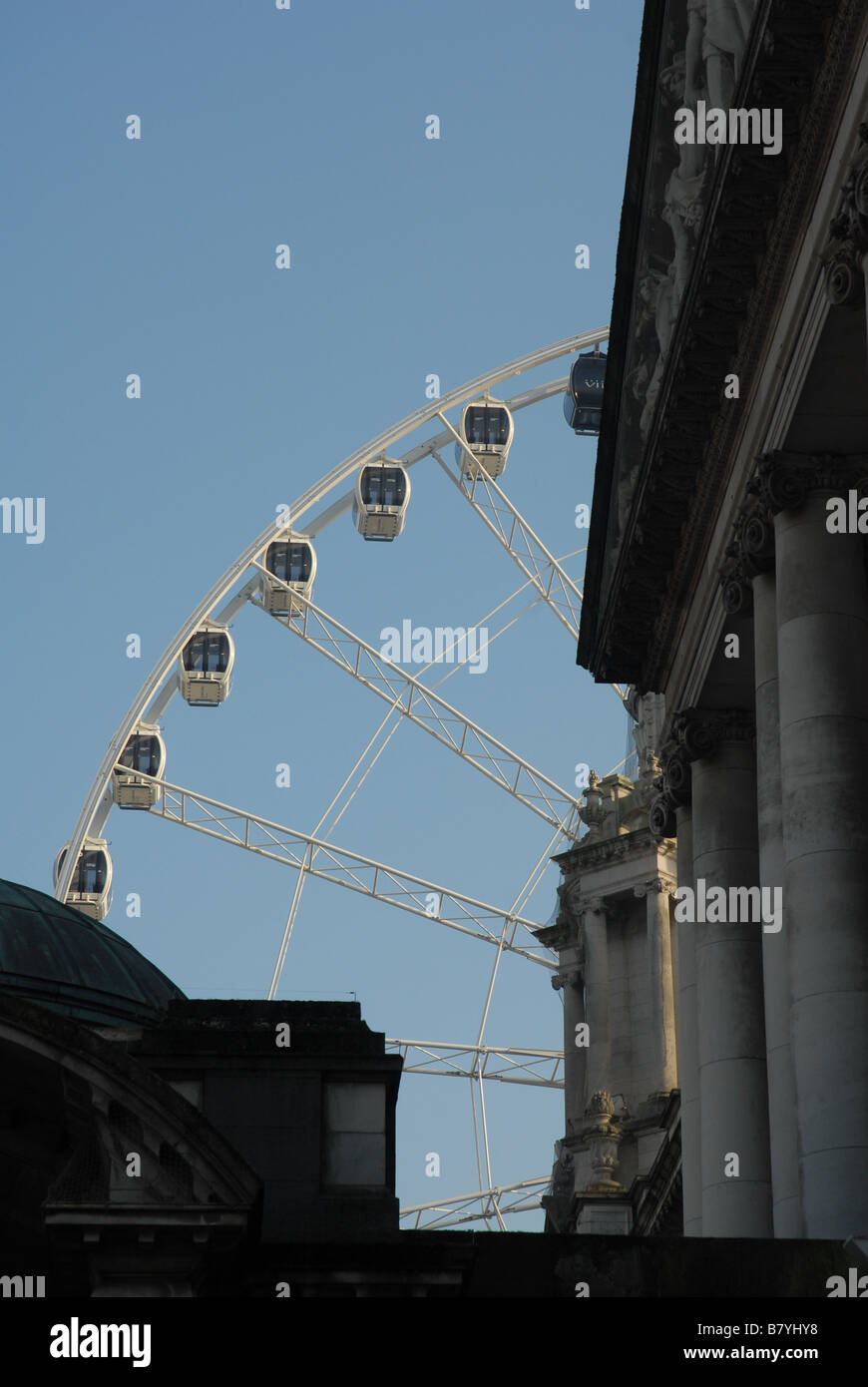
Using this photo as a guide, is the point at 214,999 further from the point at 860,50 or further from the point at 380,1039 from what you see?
the point at 860,50

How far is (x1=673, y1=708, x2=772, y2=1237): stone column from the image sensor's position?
3422 cm

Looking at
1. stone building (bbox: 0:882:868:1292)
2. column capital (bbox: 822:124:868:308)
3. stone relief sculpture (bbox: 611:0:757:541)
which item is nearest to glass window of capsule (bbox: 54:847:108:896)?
stone relief sculpture (bbox: 611:0:757:541)

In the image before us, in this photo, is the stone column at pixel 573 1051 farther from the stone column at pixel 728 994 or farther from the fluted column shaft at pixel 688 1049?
the stone column at pixel 728 994

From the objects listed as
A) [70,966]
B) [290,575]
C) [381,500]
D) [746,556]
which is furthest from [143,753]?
[746,556]

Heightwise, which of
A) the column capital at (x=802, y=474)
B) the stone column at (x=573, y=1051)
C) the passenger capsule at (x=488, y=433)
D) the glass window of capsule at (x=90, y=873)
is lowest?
the stone column at (x=573, y=1051)

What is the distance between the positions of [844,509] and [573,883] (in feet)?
122

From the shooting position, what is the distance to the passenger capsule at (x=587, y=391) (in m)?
80.8

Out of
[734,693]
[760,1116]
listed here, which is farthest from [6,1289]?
[734,693]

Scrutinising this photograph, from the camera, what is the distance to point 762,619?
3294cm

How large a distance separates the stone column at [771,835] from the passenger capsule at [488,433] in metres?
51.0

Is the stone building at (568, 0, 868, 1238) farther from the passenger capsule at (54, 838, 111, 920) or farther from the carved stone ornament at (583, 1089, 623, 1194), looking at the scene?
the passenger capsule at (54, 838, 111, 920)

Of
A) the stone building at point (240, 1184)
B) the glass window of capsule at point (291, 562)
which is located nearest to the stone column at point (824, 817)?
the stone building at point (240, 1184)

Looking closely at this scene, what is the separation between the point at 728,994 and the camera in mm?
35531

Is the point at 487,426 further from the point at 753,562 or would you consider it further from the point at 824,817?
the point at 824,817
